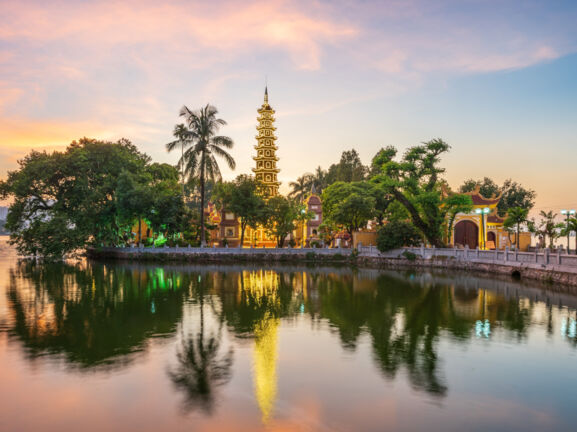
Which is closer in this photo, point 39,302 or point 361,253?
point 39,302

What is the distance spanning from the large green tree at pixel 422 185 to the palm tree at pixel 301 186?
27.1m

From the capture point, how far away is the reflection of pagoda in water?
8000mm

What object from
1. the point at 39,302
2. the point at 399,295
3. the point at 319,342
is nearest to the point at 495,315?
the point at 399,295

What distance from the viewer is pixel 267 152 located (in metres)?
60.6

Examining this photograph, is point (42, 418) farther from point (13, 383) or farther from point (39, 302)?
point (39, 302)

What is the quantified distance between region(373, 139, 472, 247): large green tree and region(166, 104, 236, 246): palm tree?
14.3 metres

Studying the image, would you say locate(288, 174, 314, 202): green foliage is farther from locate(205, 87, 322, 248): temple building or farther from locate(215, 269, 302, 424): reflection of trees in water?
locate(215, 269, 302, 424): reflection of trees in water

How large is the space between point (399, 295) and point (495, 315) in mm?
5410

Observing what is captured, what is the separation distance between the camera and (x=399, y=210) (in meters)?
45.9

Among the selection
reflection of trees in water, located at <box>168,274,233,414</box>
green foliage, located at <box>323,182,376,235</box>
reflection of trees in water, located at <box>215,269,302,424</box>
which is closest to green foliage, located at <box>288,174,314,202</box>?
green foliage, located at <box>323,182,376,235</box>

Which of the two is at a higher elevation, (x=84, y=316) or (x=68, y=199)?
(x=68, y=199)

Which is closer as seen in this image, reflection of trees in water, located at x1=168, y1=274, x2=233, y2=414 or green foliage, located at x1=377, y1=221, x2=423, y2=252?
reflection of trees in water, located at x1=168, y1=274, x2=233, y2=414

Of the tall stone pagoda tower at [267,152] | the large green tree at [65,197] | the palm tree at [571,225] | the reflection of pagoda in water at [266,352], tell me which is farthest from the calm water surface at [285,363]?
the tall stone pagoda tower at [267,152]

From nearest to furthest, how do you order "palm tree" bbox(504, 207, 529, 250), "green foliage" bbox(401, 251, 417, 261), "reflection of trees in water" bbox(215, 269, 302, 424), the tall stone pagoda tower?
1. "reflection of trees in water" bbox(215, 269, 302, 424)
2. "green foliage" bbox(401, 251, 417, 261)
3. "palm tree" bbox(504, 207, 529, 250)
4. the tall stone pagoda tower
